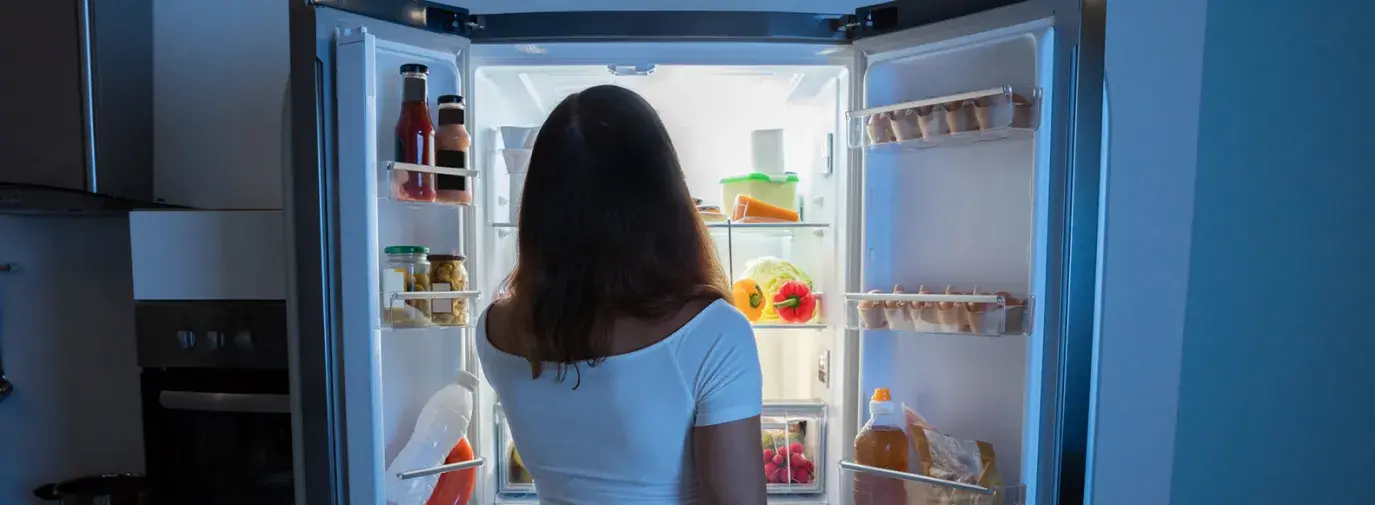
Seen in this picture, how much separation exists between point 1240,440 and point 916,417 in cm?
118

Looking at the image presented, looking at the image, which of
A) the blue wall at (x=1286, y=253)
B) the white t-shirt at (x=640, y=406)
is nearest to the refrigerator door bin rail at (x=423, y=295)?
the white t-shirt at (x=640, y=406)

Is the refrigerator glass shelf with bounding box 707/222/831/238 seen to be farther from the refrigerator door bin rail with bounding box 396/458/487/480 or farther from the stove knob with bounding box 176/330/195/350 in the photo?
the stove knob with bounding box 176/330/195/350

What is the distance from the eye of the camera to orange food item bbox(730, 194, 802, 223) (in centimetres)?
174

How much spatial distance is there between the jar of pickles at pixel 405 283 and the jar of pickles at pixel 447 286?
0.05 feet

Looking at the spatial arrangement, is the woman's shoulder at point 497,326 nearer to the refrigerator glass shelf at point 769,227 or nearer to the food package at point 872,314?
the refrigerator glass shelf at point 769,227

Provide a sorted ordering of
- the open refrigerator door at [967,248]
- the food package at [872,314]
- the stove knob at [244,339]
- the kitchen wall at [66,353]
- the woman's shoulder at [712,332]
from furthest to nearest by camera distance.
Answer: the kitchen wall at [66,353] → the stove knob at [244,339] → the food package at [872,314] → the open refrigerator door at [967,248] → the woman's shoulder at [712,332]

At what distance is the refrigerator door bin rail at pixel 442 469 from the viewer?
4.54 ft

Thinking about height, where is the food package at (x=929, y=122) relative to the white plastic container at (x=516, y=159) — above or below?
above

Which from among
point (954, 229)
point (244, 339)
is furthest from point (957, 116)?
point (244, 339)

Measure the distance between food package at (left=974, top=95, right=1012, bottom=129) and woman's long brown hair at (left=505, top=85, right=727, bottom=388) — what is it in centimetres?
76

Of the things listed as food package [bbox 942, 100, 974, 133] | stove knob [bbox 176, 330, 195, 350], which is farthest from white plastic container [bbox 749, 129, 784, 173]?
stove knob [bbox 176, 330, 195, 350]

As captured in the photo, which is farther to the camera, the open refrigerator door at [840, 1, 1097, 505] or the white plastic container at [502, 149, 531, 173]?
the white plastic container at [502, 149, 531, 173]

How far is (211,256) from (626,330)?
4.34 ft

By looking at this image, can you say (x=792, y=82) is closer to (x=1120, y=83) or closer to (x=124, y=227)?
(x=1120, y=83)
